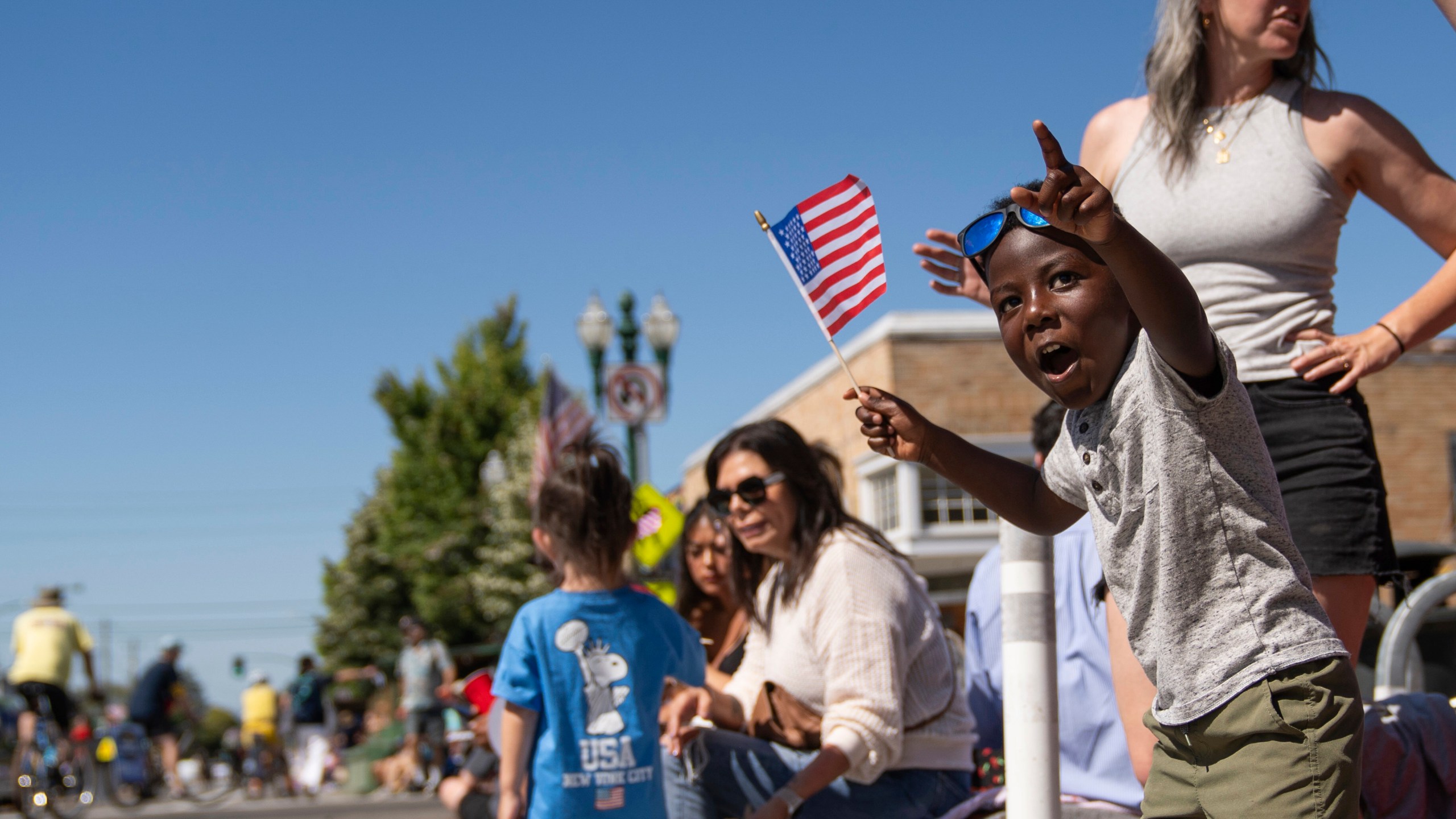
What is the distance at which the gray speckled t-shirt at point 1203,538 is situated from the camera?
6.50 feet

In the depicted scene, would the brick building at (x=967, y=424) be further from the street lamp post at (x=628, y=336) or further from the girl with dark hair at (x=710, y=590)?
the girl with dark hair at (x=710, y=590)

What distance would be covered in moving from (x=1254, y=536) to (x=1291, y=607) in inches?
4.9

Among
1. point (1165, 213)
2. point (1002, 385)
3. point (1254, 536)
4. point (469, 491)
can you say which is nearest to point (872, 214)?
point (1165, 213)

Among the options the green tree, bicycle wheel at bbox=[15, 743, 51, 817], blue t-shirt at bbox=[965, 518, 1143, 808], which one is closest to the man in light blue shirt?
blue t-shirt at bbox=[965, 518, 1143, 808]

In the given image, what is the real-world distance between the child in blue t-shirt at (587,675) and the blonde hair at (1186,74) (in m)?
2.00

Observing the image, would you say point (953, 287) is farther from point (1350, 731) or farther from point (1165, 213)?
point (1350, 731)

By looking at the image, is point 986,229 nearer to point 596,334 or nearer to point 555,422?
point 555,422

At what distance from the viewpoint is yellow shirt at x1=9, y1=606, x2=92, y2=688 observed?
1174 centimetres

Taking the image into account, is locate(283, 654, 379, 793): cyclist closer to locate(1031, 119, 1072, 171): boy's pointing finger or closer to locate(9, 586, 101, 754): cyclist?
locate(9, 586, 101, 754): cyclist

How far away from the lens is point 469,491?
128 feet

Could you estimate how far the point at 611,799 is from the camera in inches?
148

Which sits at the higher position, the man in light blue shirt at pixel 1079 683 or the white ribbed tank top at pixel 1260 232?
the white ribbed tank top at pixel 1260 232

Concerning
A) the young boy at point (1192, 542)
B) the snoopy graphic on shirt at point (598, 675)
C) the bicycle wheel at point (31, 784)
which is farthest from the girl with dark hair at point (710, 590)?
the bicycle wheel at point (31, 784)

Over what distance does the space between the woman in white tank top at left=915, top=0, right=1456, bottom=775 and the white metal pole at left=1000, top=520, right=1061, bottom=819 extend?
0.18 meters
